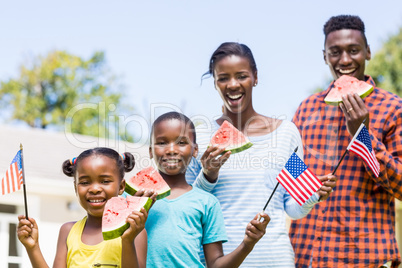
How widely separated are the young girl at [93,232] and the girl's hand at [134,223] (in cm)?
2

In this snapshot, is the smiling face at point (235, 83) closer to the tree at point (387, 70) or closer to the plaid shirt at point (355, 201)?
the plaid shirt at point (355, 201)

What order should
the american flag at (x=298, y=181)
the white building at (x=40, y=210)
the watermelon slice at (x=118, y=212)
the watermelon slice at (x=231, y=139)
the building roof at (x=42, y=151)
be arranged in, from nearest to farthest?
the watermelon slice at (x=118, y=212), the american flag at (x=298, y=181), the watermelon slice at (x=231, y=139), the white building at (x=40, y=210), the building roof at (x=42, y=151)

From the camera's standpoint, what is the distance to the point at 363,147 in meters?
4.43

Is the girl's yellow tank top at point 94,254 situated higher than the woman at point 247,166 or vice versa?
the woman at point 247,166

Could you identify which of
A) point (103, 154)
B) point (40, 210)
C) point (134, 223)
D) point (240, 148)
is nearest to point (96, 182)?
point (103, 154)

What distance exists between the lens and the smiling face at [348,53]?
5141mm

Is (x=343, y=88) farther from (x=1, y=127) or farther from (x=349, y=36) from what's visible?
(x=1, y=127)

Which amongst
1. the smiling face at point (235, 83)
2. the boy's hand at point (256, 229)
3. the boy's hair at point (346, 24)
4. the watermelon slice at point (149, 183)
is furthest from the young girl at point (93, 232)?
the boy's hair at point (346, 24)

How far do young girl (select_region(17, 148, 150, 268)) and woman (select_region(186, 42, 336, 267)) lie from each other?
0.68m

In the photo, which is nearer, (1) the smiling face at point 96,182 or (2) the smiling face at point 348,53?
(1) the smiling face at point 96,182

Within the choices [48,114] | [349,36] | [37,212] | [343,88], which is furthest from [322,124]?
[48,114]

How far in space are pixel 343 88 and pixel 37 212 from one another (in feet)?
29.4

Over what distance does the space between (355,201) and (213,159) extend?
1.45 m

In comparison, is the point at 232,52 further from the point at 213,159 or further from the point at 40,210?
the point at 40,210
